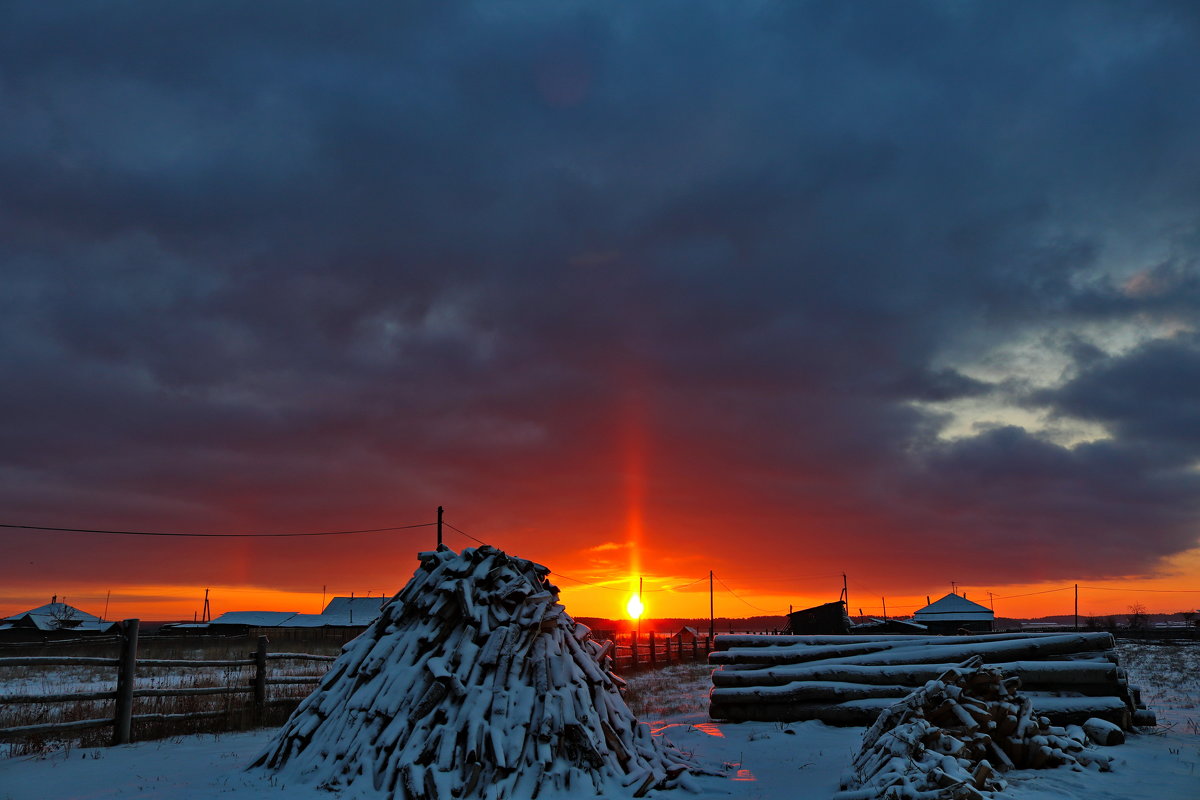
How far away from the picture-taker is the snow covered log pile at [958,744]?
7668 millimetres

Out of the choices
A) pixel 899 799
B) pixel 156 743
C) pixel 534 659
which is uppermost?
pixel 534 659

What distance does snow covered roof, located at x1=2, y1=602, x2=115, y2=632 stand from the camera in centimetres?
6750

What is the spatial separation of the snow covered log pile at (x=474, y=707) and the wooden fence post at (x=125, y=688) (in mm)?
3920

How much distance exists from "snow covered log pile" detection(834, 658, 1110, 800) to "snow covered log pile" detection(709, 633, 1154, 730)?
2.45 metres

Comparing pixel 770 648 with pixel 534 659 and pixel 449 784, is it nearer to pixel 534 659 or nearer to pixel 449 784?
pixel 534 659

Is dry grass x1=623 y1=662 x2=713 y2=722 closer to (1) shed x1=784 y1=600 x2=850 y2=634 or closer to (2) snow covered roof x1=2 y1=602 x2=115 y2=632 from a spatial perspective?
(1) shed x1=784 y1=600 x2=850 y2=634

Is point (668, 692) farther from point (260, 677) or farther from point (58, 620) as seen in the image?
point (58, 620)

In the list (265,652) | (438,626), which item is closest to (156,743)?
(265,652)

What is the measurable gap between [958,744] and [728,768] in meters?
3.20

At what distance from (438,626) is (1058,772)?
8.14 metres

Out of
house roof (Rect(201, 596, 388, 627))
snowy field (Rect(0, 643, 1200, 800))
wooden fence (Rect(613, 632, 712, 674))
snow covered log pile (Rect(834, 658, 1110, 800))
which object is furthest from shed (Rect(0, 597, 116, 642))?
snow covered log pile (Rect(834, 658, 1110, 800))

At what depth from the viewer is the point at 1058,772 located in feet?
31.2

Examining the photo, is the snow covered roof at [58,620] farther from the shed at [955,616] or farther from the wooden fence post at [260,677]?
the shed at [955,616]

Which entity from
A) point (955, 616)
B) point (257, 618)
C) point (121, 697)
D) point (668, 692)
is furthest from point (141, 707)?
point (257, 618)
